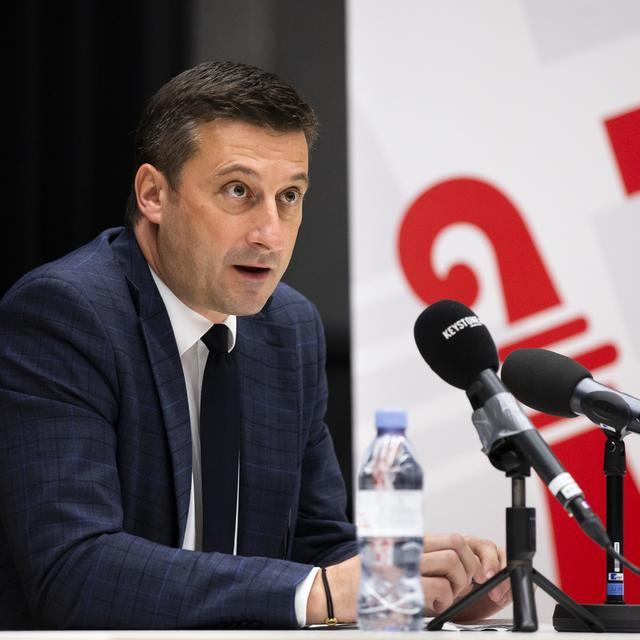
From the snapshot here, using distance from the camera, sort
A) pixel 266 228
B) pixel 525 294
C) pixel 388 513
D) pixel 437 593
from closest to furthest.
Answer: pixel 388 513 → pixel 437 593 → pixel 266 228 → pixel 525 294

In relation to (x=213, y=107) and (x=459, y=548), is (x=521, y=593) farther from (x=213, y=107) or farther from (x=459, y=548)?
(x=213, y=107)

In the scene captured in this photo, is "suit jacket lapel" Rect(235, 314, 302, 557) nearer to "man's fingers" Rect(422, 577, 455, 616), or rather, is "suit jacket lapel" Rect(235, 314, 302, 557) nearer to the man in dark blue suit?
the man in dark blue suit

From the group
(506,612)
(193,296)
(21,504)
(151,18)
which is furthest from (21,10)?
(506,612)

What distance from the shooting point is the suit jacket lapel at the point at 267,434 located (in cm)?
221

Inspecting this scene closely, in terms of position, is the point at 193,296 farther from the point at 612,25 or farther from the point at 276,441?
the point at 612,25

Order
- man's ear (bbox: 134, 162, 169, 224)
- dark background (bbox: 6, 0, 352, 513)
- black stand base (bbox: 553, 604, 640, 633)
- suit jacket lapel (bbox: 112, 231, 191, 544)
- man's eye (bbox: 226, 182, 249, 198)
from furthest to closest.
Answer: dark background (bbox: 6, 0, 352, 513) < man's ear (bbox: 134, 162, 169, 224) < man's eye (bbox: 226, 182, 249, 198) < suit jacket lapel (bbox: 112, 231, 191, 544) < black stand base (bbox: 553, 604, 640, 633)

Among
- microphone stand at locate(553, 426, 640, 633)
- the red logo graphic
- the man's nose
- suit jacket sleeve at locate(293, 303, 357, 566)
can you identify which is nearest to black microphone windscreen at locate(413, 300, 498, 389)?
microphone stand at locate(553, 426, 640, 633)

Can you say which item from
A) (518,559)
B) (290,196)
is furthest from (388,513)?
(290,196)

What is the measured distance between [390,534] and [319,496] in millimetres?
959

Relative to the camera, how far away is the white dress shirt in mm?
2119

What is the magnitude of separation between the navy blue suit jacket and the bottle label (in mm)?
239

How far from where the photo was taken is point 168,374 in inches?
81.5

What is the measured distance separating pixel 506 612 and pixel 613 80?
5.29ft

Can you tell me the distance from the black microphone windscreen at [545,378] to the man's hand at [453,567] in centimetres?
26
